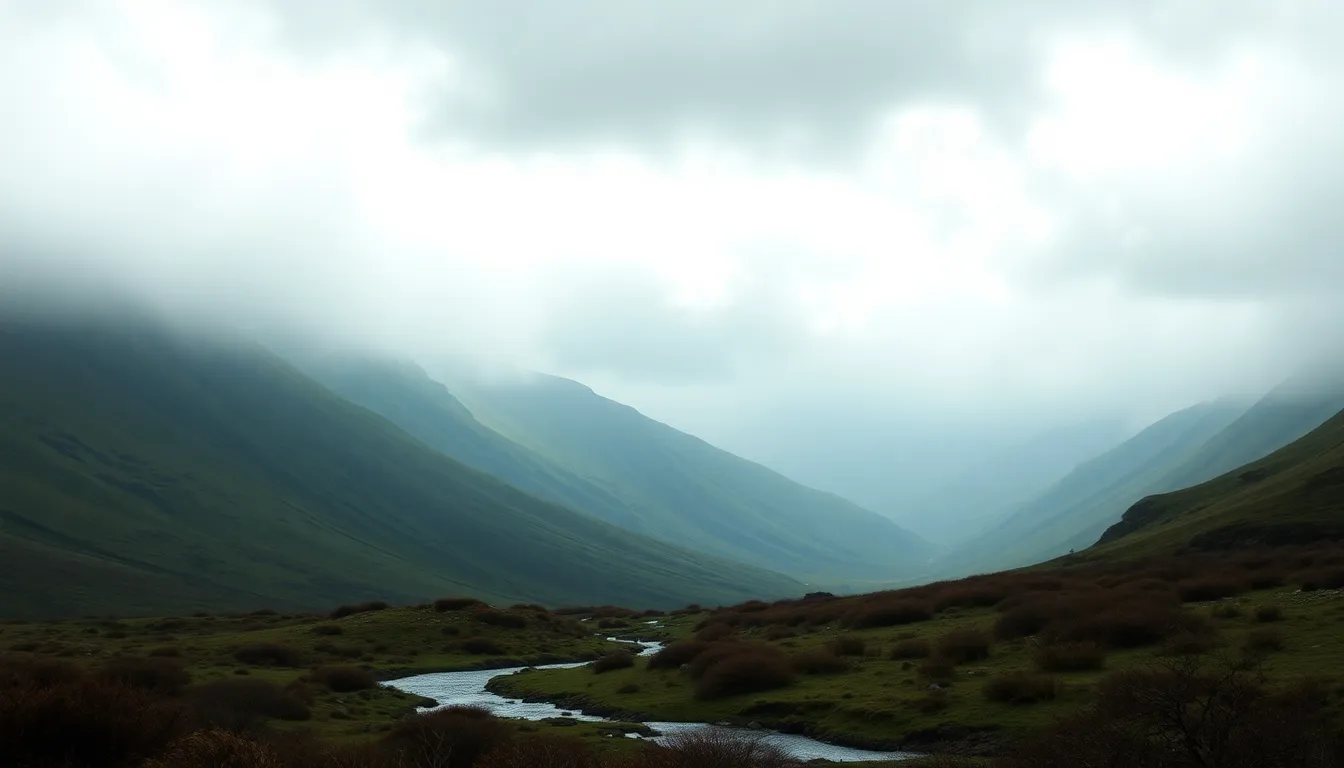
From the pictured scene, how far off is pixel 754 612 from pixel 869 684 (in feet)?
173

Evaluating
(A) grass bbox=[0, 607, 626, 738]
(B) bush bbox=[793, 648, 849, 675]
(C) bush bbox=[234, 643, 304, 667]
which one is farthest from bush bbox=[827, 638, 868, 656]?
(C) bush bbox=[234, 643, 304, 667]

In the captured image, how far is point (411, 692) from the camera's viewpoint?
5794 cm

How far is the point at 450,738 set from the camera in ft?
88.9

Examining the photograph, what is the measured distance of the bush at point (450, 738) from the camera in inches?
1029

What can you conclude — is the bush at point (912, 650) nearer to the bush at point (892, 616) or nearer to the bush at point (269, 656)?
the bush at point (892, 616)

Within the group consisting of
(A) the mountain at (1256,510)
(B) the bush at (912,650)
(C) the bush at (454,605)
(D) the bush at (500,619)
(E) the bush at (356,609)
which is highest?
(A) the mountain at (1256,510)

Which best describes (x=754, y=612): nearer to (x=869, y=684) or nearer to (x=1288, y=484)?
(x=869, y=684)

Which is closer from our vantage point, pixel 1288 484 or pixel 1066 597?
pixel 1066 597

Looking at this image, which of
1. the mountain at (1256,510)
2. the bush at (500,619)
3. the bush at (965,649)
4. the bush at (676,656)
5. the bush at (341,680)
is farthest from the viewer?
the bush at (500,619)

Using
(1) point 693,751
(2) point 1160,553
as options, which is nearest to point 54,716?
(1) point 693,751

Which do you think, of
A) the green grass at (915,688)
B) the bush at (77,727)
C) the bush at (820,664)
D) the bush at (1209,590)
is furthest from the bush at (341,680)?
the bush at (1209,590)

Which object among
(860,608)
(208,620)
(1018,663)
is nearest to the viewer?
(1018,663)

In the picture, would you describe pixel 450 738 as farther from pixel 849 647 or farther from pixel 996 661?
pixel 849 647

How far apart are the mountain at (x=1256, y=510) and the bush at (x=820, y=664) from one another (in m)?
52.1
